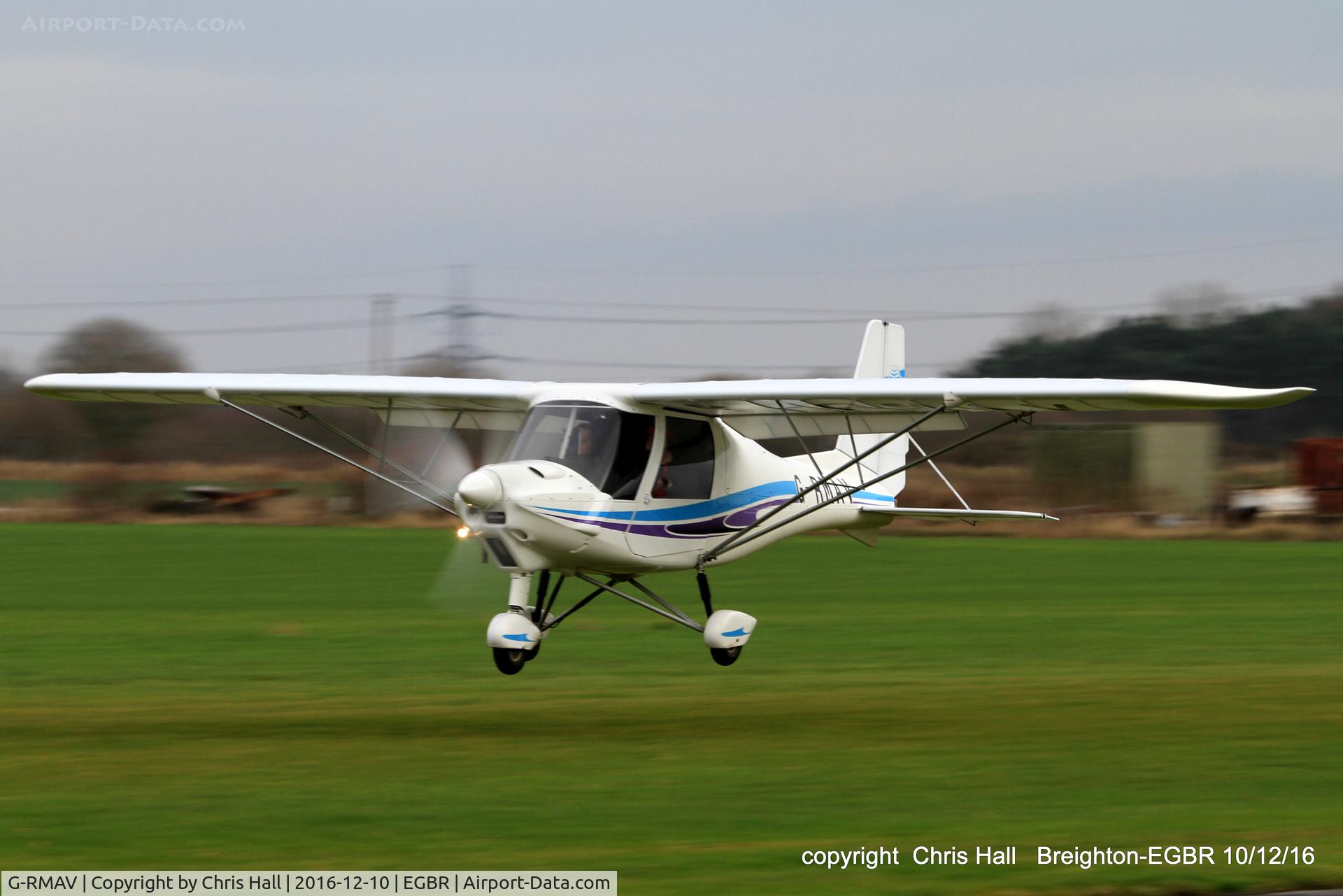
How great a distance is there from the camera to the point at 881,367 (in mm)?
17609

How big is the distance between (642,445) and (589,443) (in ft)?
1.90

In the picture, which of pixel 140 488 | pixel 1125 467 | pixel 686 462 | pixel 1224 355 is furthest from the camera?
pixel 1224 355

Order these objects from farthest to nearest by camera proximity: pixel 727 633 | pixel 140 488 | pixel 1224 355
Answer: pixel 1224 355 < pixel 140 488 < pixel 727 633

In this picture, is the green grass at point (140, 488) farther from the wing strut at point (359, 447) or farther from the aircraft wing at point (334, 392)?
the wing strut at point (359, 447)

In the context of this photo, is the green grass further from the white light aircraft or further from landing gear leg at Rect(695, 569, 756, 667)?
landing gear leg at Rect(695, 569, 756, 667)

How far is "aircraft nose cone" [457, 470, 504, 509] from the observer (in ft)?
38.1

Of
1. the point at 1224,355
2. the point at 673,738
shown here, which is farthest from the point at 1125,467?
the point at 673,738

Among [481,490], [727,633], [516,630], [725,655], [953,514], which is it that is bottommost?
[725,655]

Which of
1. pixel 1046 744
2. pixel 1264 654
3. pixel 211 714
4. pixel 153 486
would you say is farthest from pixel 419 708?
pixel 153 486

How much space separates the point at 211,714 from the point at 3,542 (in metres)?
25.5

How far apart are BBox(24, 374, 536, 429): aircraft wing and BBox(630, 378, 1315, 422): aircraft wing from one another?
1667 millimetres

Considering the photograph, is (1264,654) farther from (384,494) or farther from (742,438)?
(384,494)

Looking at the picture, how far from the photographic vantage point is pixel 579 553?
1271 centimetres

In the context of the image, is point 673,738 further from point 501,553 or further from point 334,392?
point 334,392
